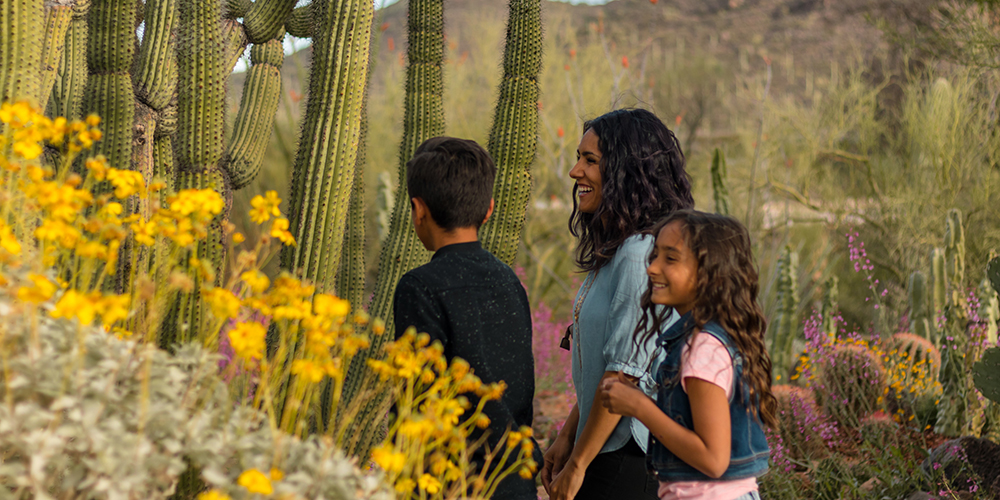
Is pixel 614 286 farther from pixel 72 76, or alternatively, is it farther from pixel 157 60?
pixel 72 76

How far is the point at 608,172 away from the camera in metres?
2.06

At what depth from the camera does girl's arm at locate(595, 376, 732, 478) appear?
1617mm

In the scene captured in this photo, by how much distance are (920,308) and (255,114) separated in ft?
17.9

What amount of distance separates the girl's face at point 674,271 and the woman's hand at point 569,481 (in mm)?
496

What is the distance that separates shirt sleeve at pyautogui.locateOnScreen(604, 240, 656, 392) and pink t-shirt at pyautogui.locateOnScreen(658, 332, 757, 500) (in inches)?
7.4

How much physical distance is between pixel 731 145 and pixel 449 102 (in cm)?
843

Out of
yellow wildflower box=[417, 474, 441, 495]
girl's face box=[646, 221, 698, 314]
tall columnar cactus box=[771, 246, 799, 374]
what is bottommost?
tall columnar cactus box=[771, 246, 799, 374]

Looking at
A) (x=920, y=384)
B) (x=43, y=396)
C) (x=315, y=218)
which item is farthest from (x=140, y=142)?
(x=920, y=384)

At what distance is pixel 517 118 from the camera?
11.6 ft

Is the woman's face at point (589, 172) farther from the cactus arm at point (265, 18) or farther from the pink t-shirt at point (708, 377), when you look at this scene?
the cactus arm at point (265, 18)

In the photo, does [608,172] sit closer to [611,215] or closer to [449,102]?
[611,215]

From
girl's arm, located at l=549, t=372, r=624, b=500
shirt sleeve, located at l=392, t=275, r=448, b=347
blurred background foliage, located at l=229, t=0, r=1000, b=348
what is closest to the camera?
shirt sleeve, located at l=392, t=275, r=448, b=347

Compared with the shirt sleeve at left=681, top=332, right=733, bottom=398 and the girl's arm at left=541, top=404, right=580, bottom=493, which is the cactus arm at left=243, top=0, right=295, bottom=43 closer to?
the girl's arm at left=541, top=404, right=580, bottom=493

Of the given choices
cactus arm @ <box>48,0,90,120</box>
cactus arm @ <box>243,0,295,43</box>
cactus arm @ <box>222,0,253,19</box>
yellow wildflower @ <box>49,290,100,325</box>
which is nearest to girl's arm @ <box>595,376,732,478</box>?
yellow wildflower @ <box>49,290,100,325</box>
